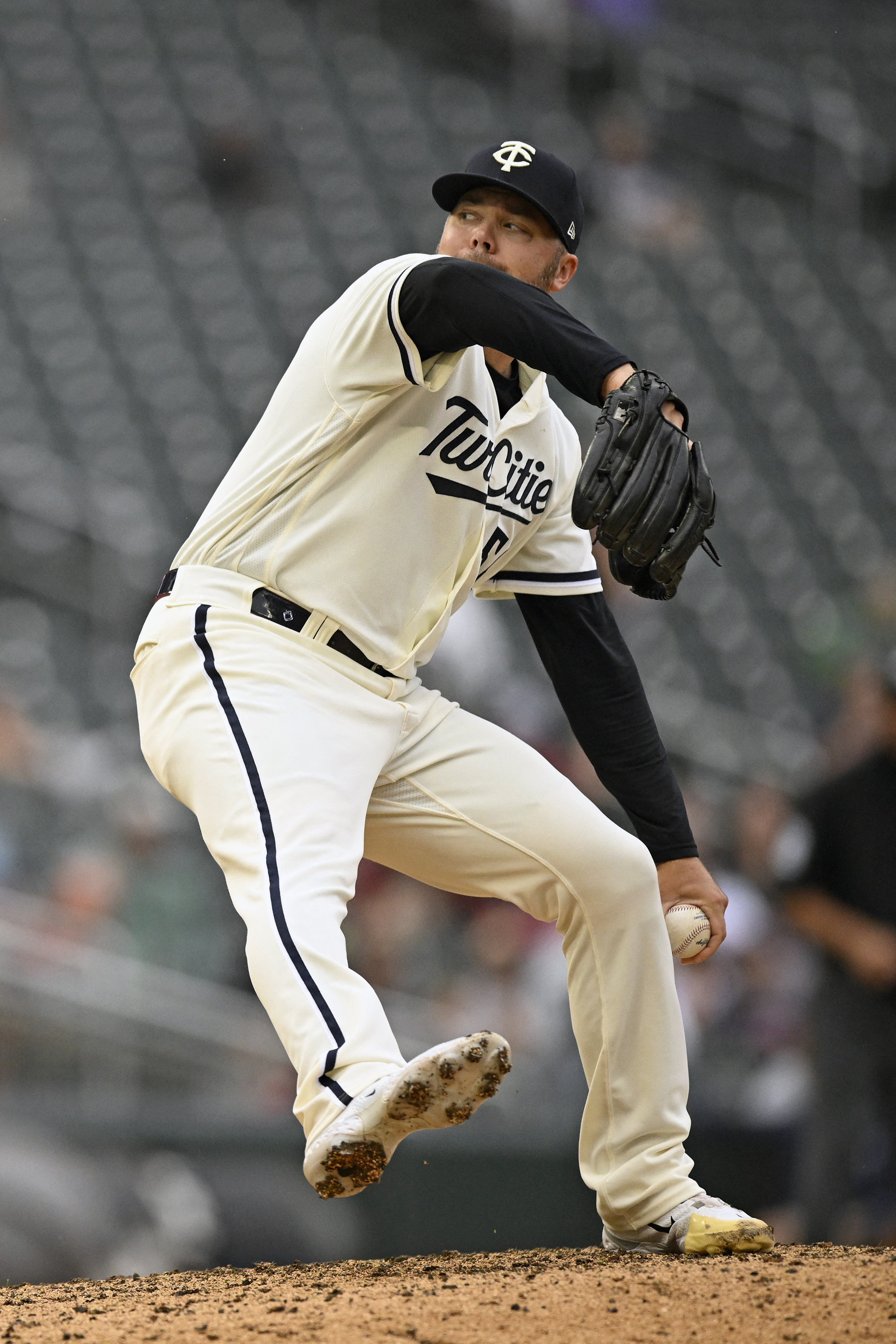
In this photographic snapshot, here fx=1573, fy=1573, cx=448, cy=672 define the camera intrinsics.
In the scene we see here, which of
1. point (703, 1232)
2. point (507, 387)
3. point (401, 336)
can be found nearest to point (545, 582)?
point (507, 387)

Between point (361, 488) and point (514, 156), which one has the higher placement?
point (514, 156)

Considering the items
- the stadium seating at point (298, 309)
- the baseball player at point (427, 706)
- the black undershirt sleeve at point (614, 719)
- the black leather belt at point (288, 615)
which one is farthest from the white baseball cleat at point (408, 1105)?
the stadium seating at point (298, 309)

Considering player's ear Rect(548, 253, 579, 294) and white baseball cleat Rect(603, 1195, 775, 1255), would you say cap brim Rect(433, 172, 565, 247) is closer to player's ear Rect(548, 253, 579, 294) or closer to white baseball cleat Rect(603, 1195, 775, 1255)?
player's ear Rect(548, 253, 579, 294)

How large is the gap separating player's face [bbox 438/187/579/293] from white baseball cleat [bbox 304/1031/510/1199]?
4.66ft

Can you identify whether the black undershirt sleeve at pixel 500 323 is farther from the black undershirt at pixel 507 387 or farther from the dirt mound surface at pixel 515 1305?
the dirt mound surface at pixel 515 1305

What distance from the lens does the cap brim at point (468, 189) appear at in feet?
8.92

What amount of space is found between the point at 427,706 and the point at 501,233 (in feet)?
2.79

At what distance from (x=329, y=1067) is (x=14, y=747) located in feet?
12.8

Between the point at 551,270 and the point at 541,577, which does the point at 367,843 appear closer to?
the point at 541,577

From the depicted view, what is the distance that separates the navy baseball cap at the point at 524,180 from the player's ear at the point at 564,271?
0.08 meters

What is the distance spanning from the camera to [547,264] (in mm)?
2826

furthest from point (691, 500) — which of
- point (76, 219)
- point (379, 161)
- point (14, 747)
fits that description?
point (379, 161)

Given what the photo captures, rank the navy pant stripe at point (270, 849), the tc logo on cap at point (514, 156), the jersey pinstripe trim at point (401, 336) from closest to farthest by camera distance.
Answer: the navy pant stripe at point (270, 849) → the jersey pinstripe trim at point (401, 336) → the tc logo on cap at point (514, 156)

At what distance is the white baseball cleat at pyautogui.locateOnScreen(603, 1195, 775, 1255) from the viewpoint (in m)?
2.62
